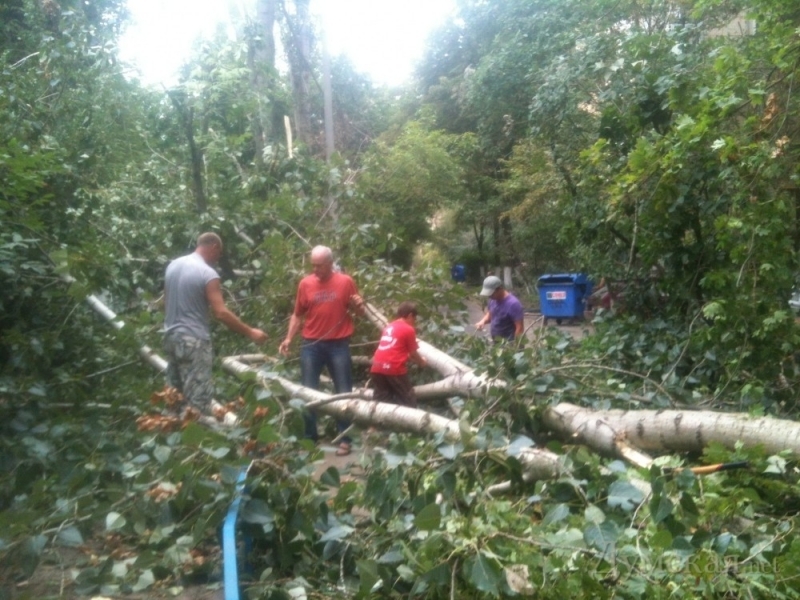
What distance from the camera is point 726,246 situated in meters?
5.39

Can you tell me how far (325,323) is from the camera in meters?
5.99

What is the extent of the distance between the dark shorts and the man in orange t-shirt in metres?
0.42

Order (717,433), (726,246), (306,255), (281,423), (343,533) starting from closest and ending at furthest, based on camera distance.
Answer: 1. (343,533)
2. (717,433)
3. (281,423)
4. (726,246)
5. (306,255)

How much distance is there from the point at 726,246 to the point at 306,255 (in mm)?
3695

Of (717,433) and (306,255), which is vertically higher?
(306,255)

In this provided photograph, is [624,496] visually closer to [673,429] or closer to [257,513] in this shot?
[673,429]

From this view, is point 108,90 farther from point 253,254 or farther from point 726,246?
point 726,246

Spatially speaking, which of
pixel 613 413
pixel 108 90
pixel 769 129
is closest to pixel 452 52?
pixel 108 90

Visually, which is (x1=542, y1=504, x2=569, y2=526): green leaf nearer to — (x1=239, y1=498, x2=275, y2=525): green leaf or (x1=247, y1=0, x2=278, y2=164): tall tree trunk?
(x1=239, y1=498, x2=275, y2=525): green leaf

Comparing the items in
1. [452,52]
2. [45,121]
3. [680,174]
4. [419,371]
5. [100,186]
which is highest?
[452,52]

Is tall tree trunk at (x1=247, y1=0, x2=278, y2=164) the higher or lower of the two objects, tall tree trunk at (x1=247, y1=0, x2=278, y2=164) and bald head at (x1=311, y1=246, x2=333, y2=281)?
the higher

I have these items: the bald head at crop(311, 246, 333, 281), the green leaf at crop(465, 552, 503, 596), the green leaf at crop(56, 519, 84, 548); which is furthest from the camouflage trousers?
the green leaf at crop(465, 552, 503, 596)

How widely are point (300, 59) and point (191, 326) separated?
40.4 ft

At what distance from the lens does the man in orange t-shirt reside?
600 cm
